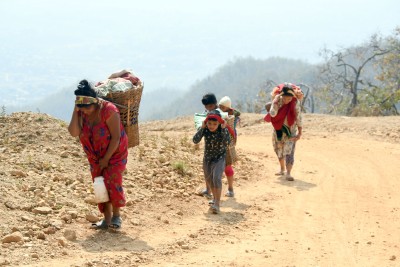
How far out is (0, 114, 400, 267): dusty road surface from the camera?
5500mm

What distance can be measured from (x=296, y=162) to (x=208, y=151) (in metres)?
4.14

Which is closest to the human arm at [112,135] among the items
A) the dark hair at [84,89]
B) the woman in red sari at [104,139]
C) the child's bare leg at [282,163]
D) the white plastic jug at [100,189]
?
the woman in red sari at [104,139]

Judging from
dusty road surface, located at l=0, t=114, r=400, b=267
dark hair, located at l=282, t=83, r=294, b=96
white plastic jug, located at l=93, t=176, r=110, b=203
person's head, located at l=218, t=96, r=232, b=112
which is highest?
dark hair, located at l=282, t=83, r=294, b=96

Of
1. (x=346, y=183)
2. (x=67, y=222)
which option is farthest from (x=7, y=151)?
(x=346, y=183)

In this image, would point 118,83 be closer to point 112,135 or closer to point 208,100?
point 112,135

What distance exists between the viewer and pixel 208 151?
728cm

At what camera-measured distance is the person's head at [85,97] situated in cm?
557

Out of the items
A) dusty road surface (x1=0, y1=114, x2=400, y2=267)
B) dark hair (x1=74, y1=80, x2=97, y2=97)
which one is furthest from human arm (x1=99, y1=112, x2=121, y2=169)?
dusty road surface (x1=0, y1=114, x2=400, y2=267)

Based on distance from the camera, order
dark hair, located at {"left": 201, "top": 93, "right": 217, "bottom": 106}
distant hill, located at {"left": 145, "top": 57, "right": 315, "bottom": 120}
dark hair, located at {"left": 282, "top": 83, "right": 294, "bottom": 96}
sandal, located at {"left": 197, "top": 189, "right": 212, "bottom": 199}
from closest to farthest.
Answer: dark hair, located at {"left": 201, "top": 93, "right": 217, "bottom": 106}
sandal, located at {"left": 197, "top": 189, "right": 212, "bottom": 199}
dark hair, located at {"left": 282, "top": 83, "right": 294, "bottom": 96}
distant hill, located at {"left": 145, "top": 57, "right": 315, "bottom": 120}

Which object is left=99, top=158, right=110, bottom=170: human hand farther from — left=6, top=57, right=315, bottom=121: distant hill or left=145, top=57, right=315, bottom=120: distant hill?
left=145, top=57, right=315, bottom=120: distant hill

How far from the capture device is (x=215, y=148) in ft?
23.7

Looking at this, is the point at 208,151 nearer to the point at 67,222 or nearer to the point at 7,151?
the point at 67,222

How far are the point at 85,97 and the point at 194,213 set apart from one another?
224 centimetres

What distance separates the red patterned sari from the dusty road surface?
464 millimetres
